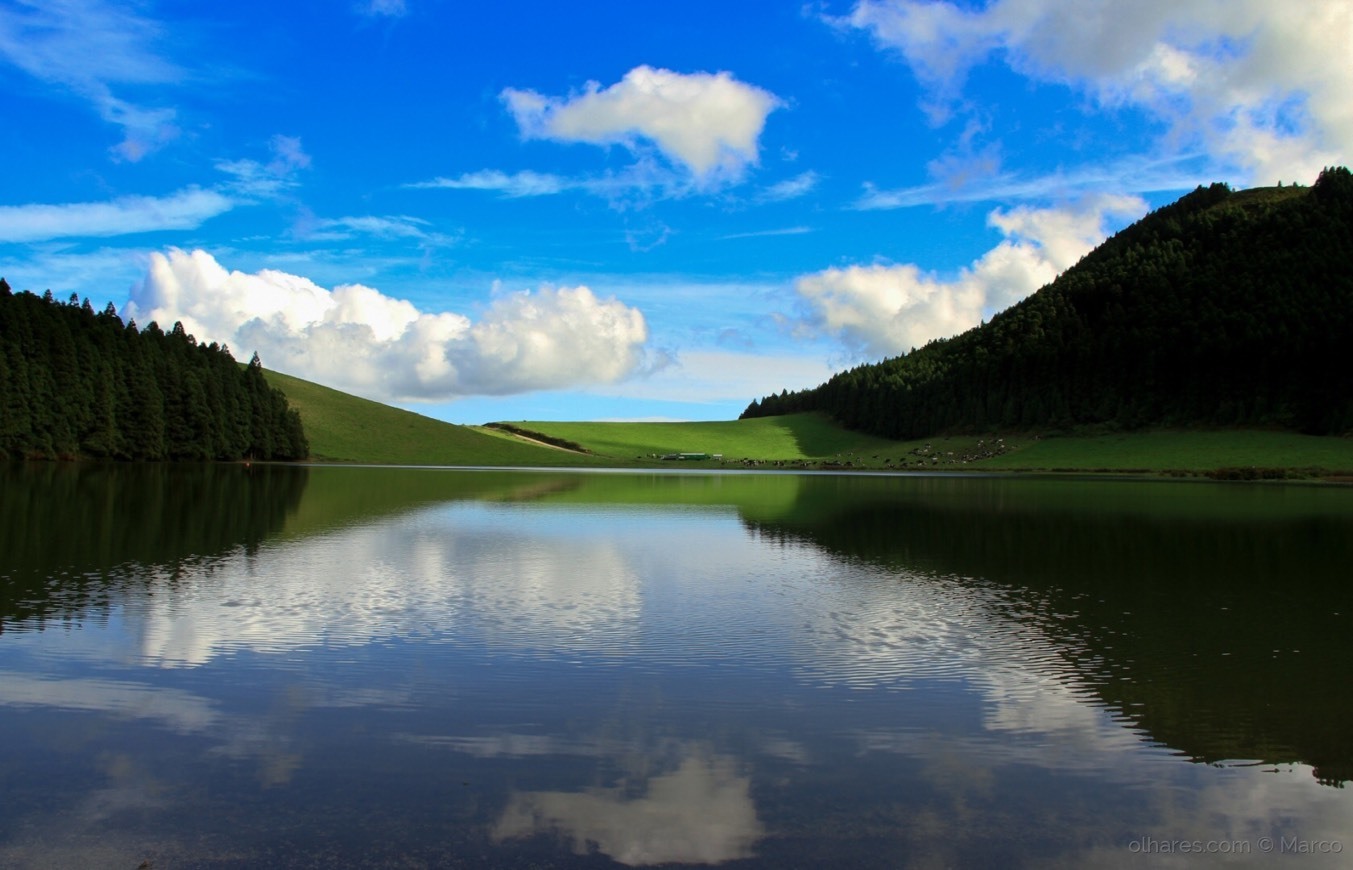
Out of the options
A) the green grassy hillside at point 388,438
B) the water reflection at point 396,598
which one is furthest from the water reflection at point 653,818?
the green grassy hillside at point 388,438

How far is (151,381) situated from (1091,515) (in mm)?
107993

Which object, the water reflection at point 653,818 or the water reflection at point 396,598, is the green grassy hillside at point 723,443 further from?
the water reflection at point 653,818

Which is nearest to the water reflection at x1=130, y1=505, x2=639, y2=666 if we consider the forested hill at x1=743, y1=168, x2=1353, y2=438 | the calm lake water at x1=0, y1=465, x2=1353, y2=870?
the calm lake water at x1=0, y1=465, x2=1353, y2=870

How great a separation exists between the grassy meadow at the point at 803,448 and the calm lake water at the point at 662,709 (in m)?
92.2

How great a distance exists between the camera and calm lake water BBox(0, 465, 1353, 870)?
873 cm

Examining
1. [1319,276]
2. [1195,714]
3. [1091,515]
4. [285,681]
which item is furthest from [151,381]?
[1319,276]

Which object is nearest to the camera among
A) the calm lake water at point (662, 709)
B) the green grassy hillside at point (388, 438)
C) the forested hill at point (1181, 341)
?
the calm lake water at point (662, 709)

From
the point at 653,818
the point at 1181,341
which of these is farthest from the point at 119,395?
the point at 1181,341

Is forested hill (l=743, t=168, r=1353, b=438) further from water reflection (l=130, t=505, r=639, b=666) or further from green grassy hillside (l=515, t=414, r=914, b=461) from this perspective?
water reflection (l=130, t=505, r=639, b=666)

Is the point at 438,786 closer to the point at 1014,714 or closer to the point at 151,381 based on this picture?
the point at 1014,714

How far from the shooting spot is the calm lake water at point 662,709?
873 cm

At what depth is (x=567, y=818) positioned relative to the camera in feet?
29.5

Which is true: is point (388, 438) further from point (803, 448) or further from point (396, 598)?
point (396, 598)

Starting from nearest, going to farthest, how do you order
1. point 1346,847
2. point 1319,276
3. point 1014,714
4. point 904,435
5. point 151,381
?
point 1346,847
point 1014,714
point 151,381
point 1319,276
point 904,435
